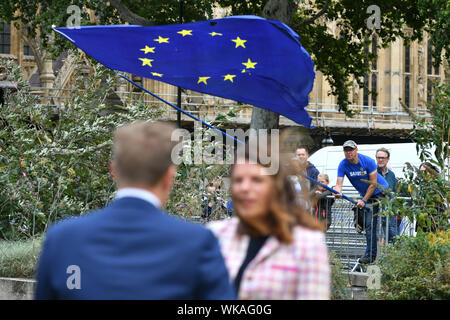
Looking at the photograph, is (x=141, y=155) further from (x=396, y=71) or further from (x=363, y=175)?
(x=396, y=71)

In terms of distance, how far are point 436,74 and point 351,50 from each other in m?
41.4

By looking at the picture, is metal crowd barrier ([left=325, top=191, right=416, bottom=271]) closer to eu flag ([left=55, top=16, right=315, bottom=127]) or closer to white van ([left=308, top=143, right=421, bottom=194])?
eu flag ([left=55, top=16, right=315, bottom=127])

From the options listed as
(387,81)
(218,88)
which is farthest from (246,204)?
(387,81)

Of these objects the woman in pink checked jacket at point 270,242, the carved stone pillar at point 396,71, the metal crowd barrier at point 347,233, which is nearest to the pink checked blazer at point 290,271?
the woman in pink checked jacket at point 270,242

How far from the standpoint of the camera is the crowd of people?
2.88m

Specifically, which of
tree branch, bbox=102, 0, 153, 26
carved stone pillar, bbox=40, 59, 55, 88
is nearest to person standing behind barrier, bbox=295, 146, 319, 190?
tree branch, bbox=102, 0, 153, 26

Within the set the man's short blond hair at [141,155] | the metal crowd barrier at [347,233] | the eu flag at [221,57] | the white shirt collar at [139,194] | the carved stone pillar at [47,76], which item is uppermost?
the carved stone pillar at [47,76]

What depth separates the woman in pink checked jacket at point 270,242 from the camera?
3.23 m

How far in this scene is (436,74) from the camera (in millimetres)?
64750

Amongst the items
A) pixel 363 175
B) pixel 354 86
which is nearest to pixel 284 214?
pixel 363 175

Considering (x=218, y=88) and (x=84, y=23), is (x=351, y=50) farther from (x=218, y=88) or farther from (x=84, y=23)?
(x=218, y=88)

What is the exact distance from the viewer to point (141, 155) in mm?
2984

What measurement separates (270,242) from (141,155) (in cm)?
60

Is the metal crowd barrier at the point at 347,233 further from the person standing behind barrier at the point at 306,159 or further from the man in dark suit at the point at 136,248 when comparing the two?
the man in dark suit at the point at 136,248
